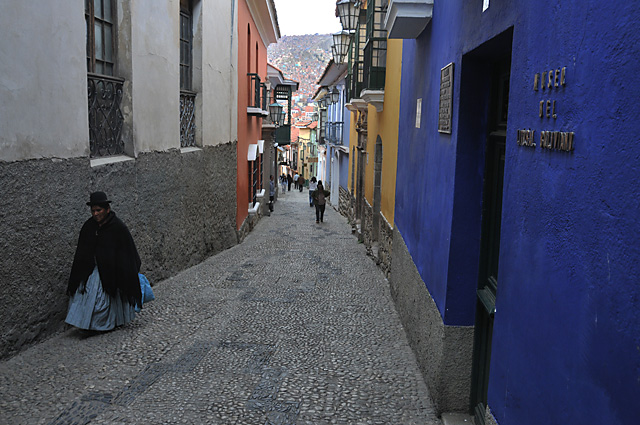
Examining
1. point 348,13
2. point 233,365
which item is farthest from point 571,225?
point 348,13

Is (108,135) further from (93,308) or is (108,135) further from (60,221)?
(93,308)

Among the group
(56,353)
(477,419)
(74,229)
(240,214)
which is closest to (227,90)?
(240,214)

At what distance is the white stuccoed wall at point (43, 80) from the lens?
198 inches

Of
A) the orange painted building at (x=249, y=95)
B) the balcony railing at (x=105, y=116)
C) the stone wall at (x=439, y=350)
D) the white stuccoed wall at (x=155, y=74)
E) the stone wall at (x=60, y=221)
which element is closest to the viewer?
the stone wall at (x=439, y=350)

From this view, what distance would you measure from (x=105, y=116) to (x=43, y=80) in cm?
180

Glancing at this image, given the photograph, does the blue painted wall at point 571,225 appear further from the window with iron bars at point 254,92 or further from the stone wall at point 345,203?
the stone wall at point 345,203

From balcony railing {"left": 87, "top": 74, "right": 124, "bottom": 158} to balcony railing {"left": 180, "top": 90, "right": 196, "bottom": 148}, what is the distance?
2399 mm

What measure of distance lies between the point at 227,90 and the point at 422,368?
8.89m

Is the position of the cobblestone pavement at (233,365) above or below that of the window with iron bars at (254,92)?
below

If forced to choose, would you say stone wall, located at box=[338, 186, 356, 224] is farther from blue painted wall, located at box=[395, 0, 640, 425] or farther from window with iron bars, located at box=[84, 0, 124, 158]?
blue painted wall, located at box=[395, 0, 640, 425]

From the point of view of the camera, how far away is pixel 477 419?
13.4 ft

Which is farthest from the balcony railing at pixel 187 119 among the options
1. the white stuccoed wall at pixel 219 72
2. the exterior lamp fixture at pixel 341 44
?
the exterior lamp fixture at pixel 341 44

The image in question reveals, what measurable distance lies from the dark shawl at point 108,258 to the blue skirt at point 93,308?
0.06 metres

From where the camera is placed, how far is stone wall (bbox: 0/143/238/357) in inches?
203
